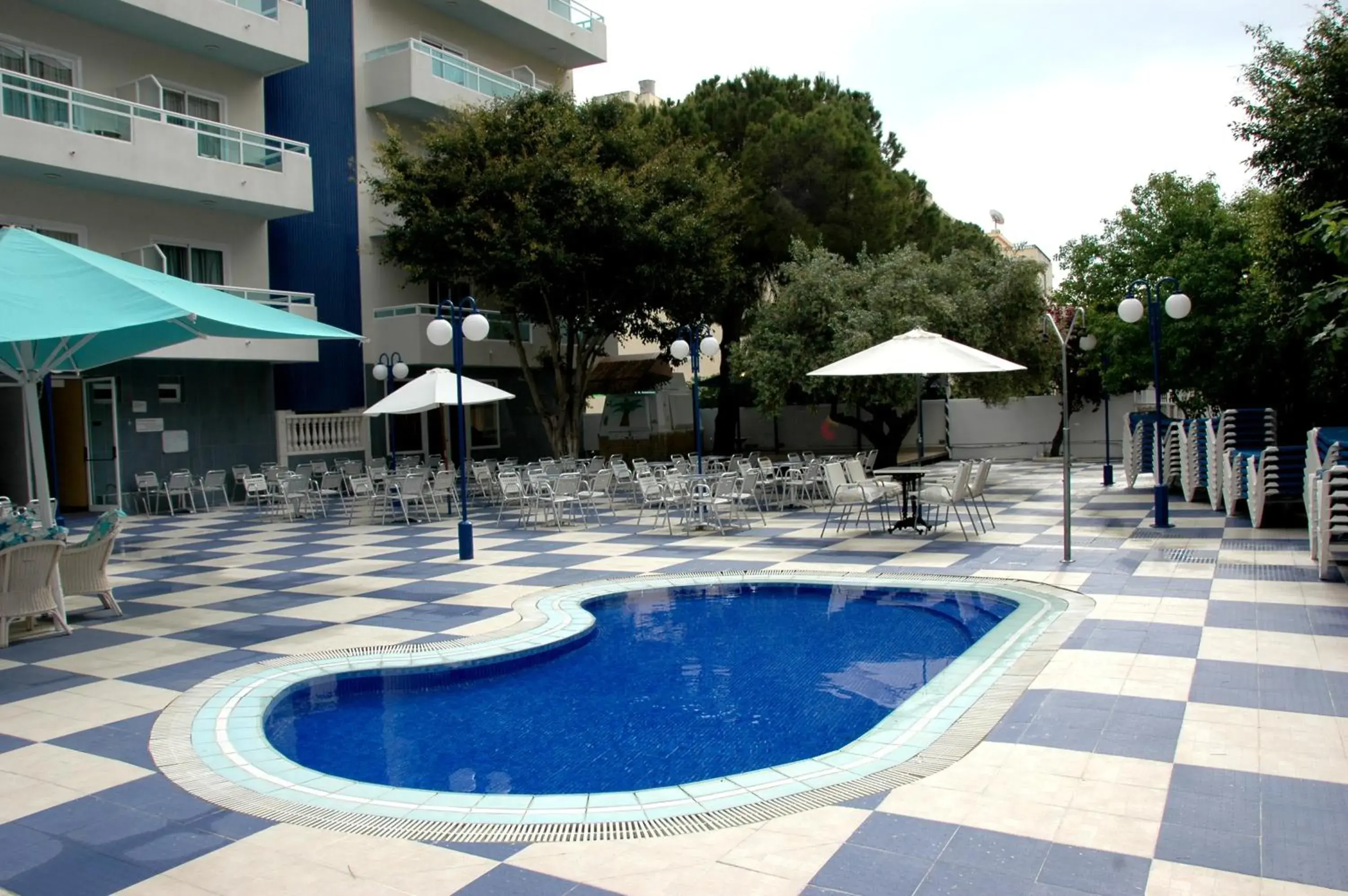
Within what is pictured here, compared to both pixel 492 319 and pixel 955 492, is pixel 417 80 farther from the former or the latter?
pixel 955 492

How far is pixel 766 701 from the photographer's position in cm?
641

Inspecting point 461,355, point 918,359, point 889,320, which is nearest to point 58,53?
point 461,355

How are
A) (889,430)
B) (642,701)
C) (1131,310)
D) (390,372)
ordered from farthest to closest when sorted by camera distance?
(390,372)
(889,430)
(1131,310)
(642,701)

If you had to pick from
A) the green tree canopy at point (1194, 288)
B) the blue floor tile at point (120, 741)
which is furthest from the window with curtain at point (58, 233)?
the green tree canopy at point (1194, 288)

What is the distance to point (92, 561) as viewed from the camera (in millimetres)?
8891

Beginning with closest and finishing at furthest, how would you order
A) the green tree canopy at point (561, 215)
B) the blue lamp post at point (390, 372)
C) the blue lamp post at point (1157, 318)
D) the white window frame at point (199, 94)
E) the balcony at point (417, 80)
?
the blue lamp post at point (1157, 318) → the blue lamp post at point (390, 372) → the white window frame at point (199, 94) → the green tree canopy at point (561, 215) → the balcony at point (417, 80)

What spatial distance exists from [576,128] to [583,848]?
2000 cm

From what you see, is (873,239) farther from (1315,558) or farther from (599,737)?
(599,737)

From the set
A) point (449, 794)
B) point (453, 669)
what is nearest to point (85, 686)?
point (453, 669)

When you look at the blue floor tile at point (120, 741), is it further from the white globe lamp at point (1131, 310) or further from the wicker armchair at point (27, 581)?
the white globe lamp at point (1131, 310)

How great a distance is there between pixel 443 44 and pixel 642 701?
24.7m

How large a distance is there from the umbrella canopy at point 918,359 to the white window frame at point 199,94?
15.2m

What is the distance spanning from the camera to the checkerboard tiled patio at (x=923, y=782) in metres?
3.59

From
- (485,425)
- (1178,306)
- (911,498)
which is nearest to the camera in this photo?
(1178,306)
